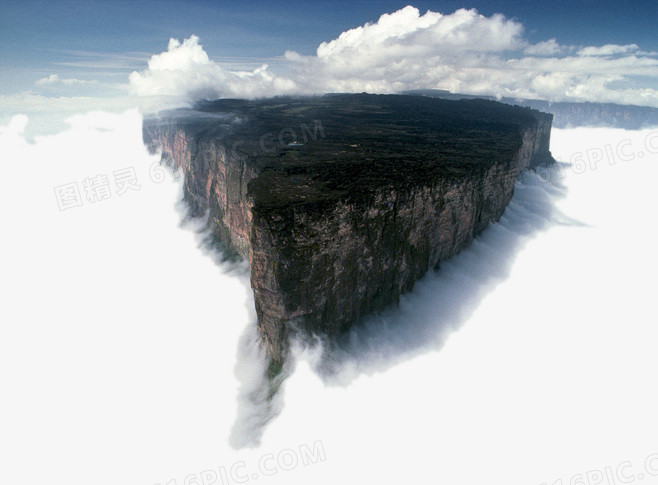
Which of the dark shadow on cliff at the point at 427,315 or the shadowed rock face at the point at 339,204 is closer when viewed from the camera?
the shadowed rock face at the point at 339,204

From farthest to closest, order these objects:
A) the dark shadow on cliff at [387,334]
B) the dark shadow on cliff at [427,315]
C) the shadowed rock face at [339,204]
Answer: the dark shadow on cliff at [427,315]
the dark shadow on cliff at [387,334]
the shadowed rock face at [339,204]

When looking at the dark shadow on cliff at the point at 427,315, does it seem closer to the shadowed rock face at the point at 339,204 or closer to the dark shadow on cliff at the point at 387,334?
the dark shadow on cliff at the point at 387,334

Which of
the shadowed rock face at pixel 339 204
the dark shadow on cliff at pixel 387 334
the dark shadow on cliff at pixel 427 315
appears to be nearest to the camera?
the shadowed rock face at pixel 339 204

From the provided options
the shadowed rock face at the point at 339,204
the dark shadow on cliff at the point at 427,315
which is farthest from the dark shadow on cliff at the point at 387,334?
the shadowed rock face at the point at 339,204

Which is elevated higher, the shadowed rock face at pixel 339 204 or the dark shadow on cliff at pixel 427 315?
the shadowed rock face at pixel 339 204

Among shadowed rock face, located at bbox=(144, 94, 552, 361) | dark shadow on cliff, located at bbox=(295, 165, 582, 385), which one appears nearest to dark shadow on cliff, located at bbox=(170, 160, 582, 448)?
dark shadow on cliff, located at bbox=(295, 165, 582, 385)

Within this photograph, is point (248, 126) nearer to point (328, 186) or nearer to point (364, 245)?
point (328, 186)

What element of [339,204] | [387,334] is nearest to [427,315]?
[387,334]

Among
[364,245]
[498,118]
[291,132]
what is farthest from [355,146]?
[498,118]
